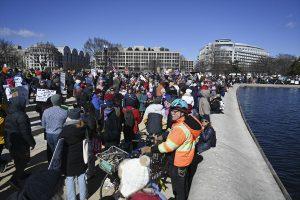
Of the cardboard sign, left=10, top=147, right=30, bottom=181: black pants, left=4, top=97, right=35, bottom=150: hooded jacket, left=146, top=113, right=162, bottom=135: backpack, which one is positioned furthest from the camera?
left=146, top=113, right=162, bottom=135: backpack

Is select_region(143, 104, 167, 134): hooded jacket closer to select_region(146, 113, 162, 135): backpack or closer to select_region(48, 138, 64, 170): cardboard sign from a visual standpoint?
select_region(146, 113, 162, 135): backpack

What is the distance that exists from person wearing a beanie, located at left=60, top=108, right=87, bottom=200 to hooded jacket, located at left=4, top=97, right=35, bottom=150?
1553 mm

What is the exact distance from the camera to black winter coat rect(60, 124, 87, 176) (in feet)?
18.1

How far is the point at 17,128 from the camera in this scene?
21.8 ft

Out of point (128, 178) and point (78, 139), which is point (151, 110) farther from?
point (128, 178)

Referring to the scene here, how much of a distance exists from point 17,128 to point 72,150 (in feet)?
6.06

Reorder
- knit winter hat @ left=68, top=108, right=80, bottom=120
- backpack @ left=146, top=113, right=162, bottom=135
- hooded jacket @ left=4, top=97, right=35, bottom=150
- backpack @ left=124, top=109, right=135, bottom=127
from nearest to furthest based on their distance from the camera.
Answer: knit winter hat @ left=68, top=108, right=80, bottom=120 < hooded jacket @ left=4, top=97, right=35, bottom=150 < backpack @ left=146, top=113, right=162, bottom=135 < backpack @ left=124, top=109, right=135, bottom=127

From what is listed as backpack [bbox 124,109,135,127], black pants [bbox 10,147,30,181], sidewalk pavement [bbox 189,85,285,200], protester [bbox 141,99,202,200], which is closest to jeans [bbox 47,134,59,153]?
black pants [bbox 10,147,30,181]

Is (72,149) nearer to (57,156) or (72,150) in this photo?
(72,150)

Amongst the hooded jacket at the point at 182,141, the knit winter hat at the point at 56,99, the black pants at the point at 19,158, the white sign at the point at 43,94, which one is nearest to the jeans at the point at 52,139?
the black pants at the point at 19,158

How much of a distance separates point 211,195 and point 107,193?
2.33m

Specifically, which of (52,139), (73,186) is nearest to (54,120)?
(52,139)

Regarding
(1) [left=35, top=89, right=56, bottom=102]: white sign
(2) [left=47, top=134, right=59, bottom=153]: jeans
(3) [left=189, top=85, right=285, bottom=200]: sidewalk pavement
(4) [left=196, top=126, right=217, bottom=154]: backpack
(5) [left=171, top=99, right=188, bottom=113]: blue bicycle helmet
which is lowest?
(3) [left=189, top=85, right=285, bottom=200]: sidewalk pavement

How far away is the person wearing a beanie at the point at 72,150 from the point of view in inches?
218
